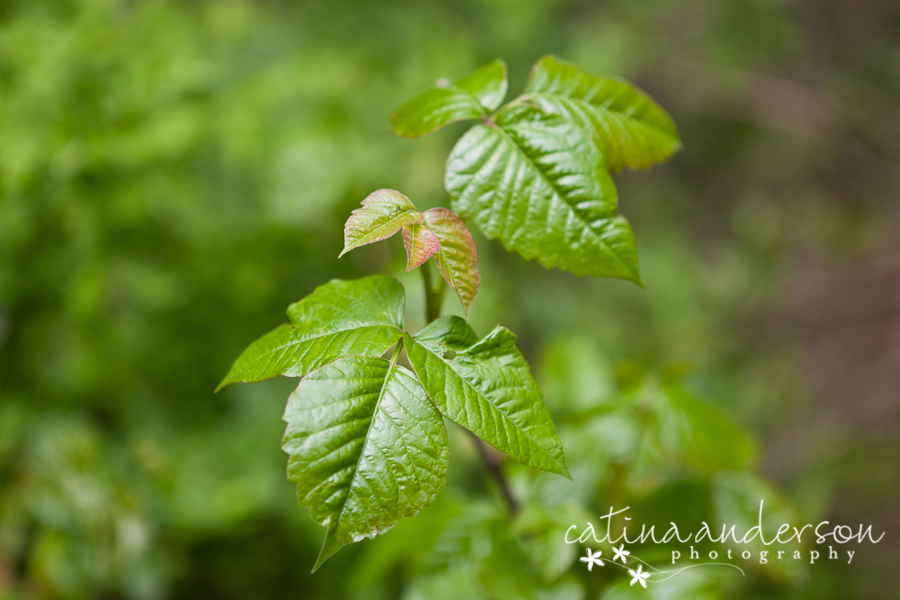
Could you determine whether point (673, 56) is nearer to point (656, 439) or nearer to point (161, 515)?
point (656, 439)

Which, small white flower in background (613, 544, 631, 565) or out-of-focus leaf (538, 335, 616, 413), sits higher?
out-of-focus leaf (538, 335, 616, 413)

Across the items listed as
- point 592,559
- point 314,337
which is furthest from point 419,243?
point 592,559

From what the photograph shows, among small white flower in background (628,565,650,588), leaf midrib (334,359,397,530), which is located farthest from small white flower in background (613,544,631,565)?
leaf midrib (334,359,397,530)

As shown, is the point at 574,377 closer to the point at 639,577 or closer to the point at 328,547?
the point at 639,577

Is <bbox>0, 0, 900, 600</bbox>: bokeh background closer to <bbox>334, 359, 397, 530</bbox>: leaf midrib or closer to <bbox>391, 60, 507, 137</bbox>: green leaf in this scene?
<bbox>334, 359, 397, 530</bbox>: leaf midrib

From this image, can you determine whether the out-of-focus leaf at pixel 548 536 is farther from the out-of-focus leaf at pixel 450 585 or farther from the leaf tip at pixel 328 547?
the leaf tip at pixel 328 547

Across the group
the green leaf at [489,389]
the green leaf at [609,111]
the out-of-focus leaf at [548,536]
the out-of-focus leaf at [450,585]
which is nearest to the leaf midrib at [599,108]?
the green leaf at [609,111]

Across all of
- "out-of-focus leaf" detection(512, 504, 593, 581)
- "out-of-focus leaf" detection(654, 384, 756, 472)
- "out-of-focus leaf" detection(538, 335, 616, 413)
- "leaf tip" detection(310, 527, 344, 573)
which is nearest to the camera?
"leaf tip" detection(310, 527, 344, 573)

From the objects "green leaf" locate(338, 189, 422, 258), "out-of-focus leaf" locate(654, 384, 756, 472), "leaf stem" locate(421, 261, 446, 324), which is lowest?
"out-of-focus leaf" locate(654, 384, 756, 472)
